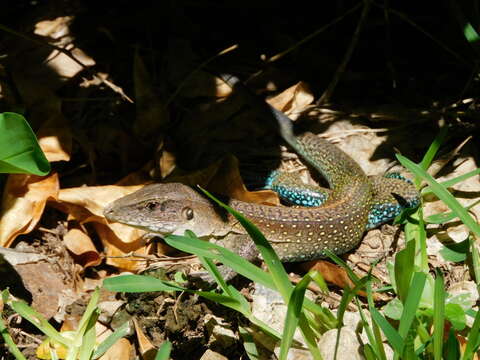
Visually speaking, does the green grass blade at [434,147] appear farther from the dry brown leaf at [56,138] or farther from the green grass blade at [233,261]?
the dry brown leaf at [56,138]

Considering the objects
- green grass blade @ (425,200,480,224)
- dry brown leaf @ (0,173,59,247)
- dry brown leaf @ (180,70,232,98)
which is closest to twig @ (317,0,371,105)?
dry brown leaf @ (180,70,232,98)

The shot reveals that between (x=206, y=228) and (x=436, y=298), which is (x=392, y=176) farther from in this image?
(x=436, y=298)

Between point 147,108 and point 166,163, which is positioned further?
point 147,108

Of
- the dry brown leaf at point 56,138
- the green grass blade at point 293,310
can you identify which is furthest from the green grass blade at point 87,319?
the dry brown leaf at point 56,138

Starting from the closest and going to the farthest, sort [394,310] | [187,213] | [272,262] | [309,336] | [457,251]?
[272,262] < [309,336] < [394,310] < [457,251] < [187,213]

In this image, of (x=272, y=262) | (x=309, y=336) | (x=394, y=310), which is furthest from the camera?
(x=394, y=310)

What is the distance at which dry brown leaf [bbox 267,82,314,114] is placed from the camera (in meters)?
4.75

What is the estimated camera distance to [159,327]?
11.5 feet

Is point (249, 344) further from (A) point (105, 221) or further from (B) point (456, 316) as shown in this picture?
(A) point (105, 221)

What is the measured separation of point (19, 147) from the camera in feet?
9.58

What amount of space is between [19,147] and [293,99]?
8.00 ft

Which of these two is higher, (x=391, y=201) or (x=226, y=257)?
(x=226, y=257)

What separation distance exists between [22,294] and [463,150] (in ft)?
10.2

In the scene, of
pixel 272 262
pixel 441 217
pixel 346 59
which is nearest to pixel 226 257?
pixel 272 262
